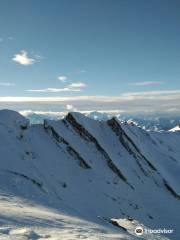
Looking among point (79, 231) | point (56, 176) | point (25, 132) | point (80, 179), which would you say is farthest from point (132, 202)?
point (79, 231)

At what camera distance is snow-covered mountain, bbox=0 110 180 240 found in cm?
4672

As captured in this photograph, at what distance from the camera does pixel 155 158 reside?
257ft

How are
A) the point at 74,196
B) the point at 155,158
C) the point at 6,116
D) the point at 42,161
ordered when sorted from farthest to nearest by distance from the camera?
1. the point at 155,158
2. the point at 6,116
3. the point at 42,161
4. the point at 74,196

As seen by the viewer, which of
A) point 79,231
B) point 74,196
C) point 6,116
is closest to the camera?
point 79,231

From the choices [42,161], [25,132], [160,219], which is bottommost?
[160,219]

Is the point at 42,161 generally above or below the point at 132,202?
above

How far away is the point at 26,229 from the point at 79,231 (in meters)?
3.16

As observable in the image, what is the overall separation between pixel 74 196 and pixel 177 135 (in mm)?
60405

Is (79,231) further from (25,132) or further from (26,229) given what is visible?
(25,132)

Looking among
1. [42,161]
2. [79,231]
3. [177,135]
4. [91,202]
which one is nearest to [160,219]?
[91,202]

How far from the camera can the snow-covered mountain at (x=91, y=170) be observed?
46.7 metres

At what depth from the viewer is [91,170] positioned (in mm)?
60000

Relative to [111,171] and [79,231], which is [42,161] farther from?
[79,231]

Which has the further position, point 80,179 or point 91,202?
point 80,179
